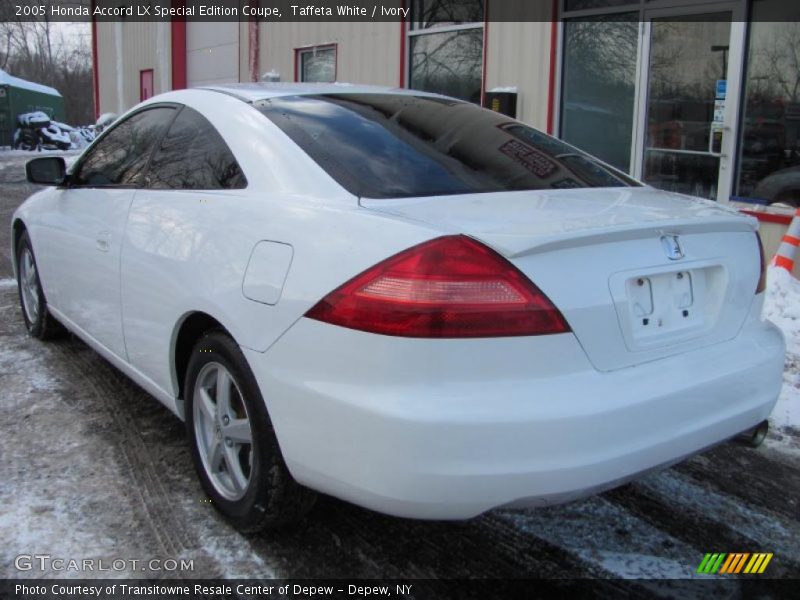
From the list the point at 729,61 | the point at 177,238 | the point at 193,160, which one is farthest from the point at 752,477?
the point at 729,61

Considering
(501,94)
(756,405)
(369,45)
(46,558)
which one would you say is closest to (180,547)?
(46,558)

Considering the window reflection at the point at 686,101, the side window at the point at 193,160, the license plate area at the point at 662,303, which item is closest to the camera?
the license plate area at the point at 662,303

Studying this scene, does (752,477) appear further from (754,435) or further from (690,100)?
(690,100)

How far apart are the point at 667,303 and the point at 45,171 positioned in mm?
3508

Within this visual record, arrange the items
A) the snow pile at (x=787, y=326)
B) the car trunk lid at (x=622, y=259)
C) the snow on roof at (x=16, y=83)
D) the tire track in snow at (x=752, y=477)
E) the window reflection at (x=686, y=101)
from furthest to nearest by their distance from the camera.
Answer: the snow on roof at (x=16, y=83) < the window reflection at (x=686, y=101) < the snow pile at (x=787, y=326) < the tire track in snow at (x=752, y=477) < the car trunk lid at (x=622, y=259)

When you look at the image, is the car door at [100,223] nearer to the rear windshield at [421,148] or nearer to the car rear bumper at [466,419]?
the rear windshield at [421,148]

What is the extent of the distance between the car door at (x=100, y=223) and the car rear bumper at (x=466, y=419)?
1.54 m


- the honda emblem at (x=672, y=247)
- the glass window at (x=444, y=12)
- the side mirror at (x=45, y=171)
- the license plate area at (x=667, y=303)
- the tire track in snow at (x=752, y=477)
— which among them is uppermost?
the glass window at (x=444, y=12)

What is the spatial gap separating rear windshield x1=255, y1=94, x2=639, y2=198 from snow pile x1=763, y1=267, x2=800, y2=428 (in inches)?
66.4

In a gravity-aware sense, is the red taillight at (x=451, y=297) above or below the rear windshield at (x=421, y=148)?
below

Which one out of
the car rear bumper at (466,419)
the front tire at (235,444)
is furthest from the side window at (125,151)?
the car rear bumper at (466,419)

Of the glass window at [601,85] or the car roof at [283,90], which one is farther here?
the glass window at [601,85]

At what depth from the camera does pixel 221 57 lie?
591 inches

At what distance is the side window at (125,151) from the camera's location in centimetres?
366
